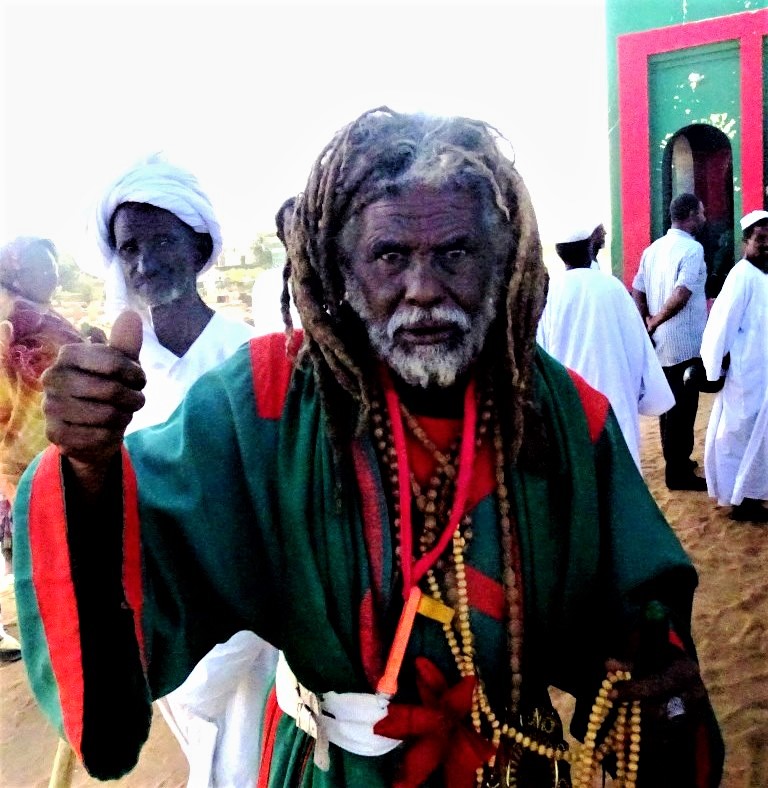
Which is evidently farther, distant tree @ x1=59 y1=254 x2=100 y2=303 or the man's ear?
distant tree @ x1=59 y1=254 x2=100 y2=303

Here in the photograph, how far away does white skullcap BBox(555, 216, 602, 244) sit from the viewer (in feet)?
14.9

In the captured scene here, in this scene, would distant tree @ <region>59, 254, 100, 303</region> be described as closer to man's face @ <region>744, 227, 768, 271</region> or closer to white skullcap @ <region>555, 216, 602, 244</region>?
white skullcap @ <region>555, 216, 602, 244</region>

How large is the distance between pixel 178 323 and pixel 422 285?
4.14 feet

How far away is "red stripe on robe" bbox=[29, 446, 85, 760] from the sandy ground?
2.55 meters

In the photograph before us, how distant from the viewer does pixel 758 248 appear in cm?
531

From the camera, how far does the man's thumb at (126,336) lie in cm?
109

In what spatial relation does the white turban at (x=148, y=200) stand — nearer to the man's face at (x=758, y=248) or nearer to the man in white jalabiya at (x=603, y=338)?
the man in white jalabiya at (x=603, y=338)

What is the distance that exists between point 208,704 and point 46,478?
1.31 m

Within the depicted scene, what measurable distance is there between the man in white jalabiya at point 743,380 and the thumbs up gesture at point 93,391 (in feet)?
16.6

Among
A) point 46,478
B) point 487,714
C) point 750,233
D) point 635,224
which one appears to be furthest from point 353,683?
point 635,224

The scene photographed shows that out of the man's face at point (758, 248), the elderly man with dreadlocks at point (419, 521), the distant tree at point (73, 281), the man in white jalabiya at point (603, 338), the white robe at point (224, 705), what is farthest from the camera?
the man's face at point (758, 248)

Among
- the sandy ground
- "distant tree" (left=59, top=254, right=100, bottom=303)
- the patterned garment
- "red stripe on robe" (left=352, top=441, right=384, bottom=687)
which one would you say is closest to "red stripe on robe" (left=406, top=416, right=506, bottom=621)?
"red stripe on robe" (left=352, top=441, right=384, bottom=687)

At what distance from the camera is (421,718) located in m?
1.36

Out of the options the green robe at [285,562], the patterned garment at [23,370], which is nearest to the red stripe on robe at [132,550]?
the green robe at [285,562]
